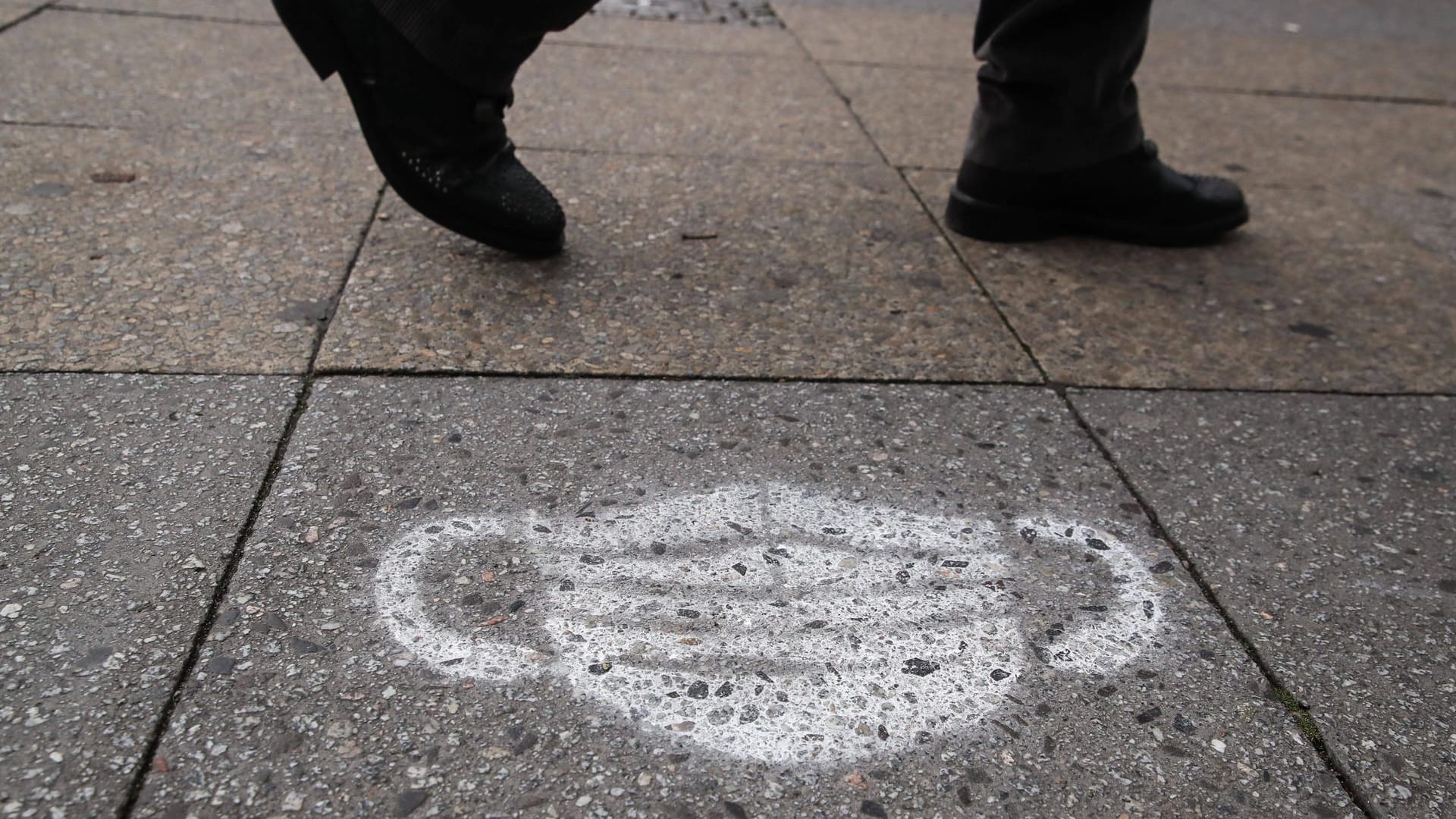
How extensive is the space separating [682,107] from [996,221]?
135 centimetres

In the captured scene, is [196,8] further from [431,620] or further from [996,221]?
[431,620]

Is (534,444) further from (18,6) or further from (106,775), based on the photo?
(18,6)

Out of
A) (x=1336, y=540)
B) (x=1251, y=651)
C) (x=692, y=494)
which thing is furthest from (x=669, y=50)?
(x=1251, y=651)

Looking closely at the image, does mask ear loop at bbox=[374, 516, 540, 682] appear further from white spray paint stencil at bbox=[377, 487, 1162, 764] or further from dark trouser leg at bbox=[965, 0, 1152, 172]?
dark trouser leg at bbox=[965, 0, 1152, 172]

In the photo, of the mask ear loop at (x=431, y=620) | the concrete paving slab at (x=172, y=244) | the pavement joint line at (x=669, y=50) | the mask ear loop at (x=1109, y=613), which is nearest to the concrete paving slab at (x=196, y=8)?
the pavement joint line at (x=669, y=50)

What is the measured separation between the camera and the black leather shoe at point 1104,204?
2914 millimetres

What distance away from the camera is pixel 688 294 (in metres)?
2.57

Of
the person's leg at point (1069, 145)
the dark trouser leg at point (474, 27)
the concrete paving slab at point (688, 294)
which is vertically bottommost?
the concrete paving slab at point (688, 294)

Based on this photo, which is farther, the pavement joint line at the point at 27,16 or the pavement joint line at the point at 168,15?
the pavement joint line at the point at 168,15

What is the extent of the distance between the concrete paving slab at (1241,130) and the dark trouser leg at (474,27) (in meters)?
1.51

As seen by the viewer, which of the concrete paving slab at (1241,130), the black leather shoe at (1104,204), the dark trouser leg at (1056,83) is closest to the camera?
the dark trouser leg at (1056,83)

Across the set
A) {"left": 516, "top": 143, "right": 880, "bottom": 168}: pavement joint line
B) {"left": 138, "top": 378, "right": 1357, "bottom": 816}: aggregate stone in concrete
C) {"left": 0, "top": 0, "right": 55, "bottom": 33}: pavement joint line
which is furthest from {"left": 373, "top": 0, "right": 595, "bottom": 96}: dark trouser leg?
{"left": 0, "top": 0, "right": 55, "bottom": 33}: pavement joint line

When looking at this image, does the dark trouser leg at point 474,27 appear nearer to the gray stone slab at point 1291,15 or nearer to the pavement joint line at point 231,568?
the pavement joint line at point 231,568

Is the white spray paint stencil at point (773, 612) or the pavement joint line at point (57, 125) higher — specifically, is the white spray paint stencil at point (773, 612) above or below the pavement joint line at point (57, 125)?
above
